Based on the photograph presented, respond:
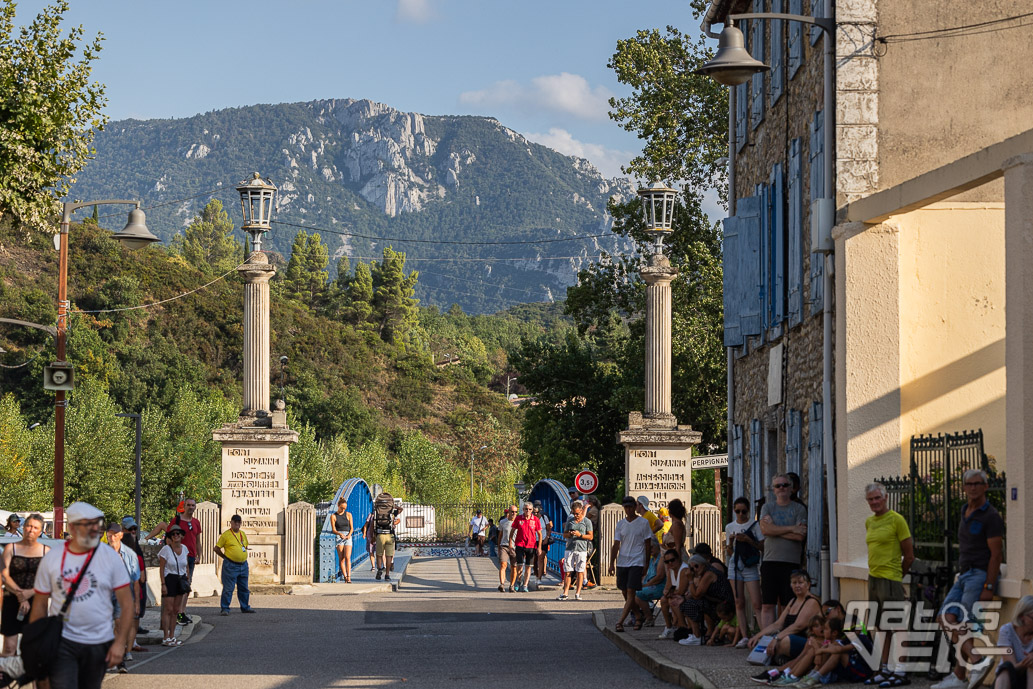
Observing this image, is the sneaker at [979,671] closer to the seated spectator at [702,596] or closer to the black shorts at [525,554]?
the seated spectator at [702,596]

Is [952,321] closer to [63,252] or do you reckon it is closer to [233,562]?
[233,562]

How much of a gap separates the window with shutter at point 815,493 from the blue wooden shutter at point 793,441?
2.17ft

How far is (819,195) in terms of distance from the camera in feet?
49.6

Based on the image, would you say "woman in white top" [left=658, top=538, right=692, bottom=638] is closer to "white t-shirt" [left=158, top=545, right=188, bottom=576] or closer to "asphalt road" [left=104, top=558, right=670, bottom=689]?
"asphalt road" [left=104, top=558, right=670, bottom=689]

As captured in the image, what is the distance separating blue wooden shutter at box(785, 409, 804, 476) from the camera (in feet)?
53.8

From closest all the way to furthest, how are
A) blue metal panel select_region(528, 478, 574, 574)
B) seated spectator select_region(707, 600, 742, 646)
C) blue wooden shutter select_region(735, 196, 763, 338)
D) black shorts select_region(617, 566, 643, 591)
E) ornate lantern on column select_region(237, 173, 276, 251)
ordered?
1. seated spectator select_region(707, 600, 742, 646)
2. black shorts select_region(617, 566, 643, 591)
3. blue wooden shutter select_region(735, 196, 763, 338)
4. ornate lantern on column select_region(237, 173, 276, 251)
5. blue metal panel select_region(528, 478, 574, 574)

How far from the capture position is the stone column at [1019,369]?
10328 millimetres

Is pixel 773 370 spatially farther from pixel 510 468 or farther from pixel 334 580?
pixel 510 468

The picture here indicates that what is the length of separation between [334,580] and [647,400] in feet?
23.5

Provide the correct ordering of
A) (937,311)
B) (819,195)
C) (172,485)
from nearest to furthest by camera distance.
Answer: (937,311) < (819,195) < (172,485)

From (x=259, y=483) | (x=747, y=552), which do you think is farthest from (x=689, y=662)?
(x=259, y=483)

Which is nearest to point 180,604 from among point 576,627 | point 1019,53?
point 576,627

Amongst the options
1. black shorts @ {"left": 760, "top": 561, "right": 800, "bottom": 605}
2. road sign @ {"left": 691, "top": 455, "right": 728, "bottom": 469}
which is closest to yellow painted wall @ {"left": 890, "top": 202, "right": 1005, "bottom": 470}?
black shorts @ {"left": 760, "top": 561, "right": 800, "bottom": 605}

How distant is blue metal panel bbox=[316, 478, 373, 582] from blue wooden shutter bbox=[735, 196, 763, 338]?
35.5ft
